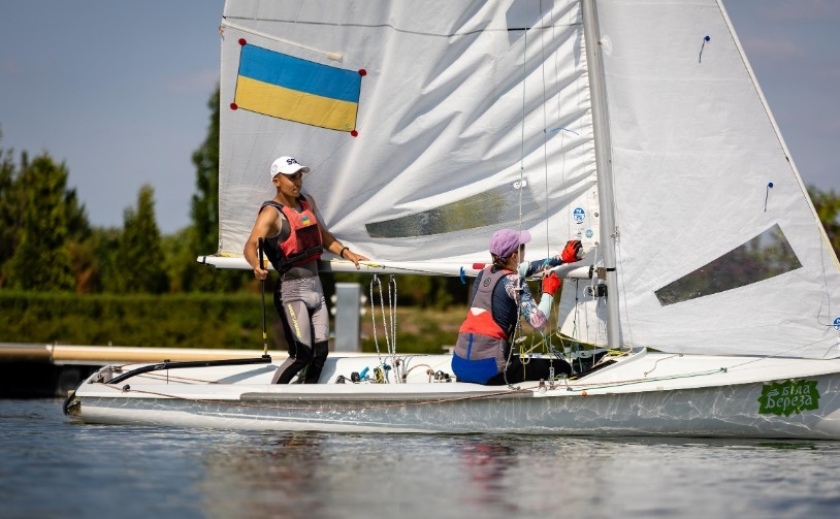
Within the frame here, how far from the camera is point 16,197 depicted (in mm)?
29734

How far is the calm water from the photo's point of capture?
5.64 meters

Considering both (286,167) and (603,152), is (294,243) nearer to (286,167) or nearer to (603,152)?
(286,167)

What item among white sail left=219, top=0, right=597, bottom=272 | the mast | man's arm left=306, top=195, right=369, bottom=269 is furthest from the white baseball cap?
the mast

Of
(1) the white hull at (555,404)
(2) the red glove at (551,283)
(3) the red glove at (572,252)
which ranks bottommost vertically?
(1) the white hull at (555,404)

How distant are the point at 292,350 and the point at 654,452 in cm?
270

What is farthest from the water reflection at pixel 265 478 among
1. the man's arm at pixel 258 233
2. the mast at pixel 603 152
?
the mast at pixel 603 152

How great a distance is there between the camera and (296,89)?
9.04m

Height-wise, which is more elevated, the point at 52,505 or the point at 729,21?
the point at 729,21

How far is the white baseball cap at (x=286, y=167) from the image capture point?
8.90 m

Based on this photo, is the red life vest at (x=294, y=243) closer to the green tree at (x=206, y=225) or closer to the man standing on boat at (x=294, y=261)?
the man standing on boat at (x=294, y=261)

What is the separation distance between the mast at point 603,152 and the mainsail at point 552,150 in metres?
0.03

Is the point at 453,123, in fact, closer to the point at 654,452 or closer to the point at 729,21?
the point at 729,21

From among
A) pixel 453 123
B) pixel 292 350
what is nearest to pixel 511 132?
pixel 453 123

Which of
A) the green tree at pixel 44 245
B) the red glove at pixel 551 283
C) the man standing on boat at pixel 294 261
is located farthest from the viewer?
the green tree at pixel 44 245
